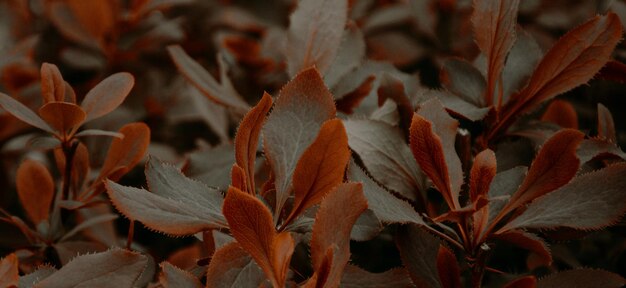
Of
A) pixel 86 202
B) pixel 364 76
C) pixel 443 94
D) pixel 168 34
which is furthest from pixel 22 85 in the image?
pixel 443 94

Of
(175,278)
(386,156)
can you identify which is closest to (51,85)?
(175,278)


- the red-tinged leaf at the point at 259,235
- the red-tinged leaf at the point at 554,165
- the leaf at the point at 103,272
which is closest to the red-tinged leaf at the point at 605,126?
the red-tinged leaf at the point at 554,165

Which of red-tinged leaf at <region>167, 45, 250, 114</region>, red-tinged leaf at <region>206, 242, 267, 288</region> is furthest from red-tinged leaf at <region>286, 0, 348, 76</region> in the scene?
red-tinged leaf at <region>206, 242, 267, 288</region>

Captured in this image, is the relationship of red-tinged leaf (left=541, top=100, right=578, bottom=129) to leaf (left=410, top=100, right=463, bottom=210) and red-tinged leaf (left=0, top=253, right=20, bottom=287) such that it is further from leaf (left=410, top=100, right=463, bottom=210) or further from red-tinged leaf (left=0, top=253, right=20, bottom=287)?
red-tinged leaf (left=0, top=253, right=20, bottom=287)

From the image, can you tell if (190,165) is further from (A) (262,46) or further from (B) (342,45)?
(A) (262,46)

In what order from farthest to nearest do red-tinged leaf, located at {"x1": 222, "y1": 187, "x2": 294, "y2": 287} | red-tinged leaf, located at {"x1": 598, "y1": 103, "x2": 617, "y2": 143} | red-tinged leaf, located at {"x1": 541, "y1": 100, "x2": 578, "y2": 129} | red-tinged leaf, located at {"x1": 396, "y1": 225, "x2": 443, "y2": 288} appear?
red-tinged leaf, located at {"x1": 541, "y1": 100, "x2": 578, "y2": 129} → red-tinged leaf, located at {"x1": 598, "y1": 103, "x2": 617, "y2": 143} → red-tinged leaf, located at {"x1": 396, "y1": 225, "x2": 443, "y2": 288} → red-tinged leaf, located at {"x1": 222, "y1": 187, "x2": 294, "y2": 287}

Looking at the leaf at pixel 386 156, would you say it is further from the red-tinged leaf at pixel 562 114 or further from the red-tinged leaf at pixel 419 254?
the red-tinged leaf at pixel 562 114
